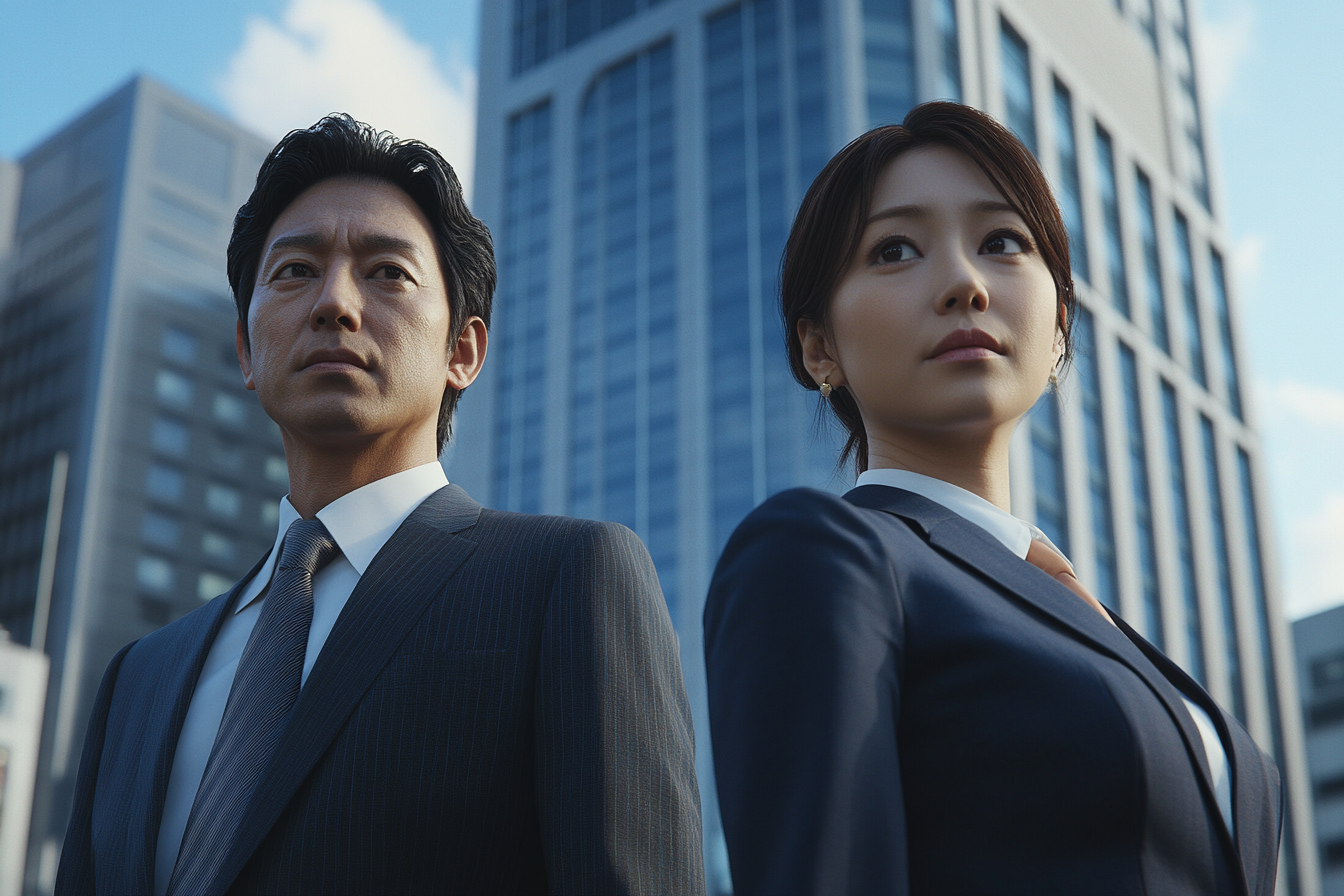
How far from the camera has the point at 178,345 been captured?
60000mm

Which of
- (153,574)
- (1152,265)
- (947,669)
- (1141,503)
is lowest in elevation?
(947,669)

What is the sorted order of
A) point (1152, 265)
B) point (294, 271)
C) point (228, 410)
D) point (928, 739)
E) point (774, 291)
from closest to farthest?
point (928, 739) → point (294, 271) → point (774, 291) → point (1152, 265) → point (228, 410)

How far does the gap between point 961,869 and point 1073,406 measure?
1595 inches

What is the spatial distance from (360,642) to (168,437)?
61.0 metres

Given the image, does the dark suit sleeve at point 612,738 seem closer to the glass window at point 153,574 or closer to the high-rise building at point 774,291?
the high-rise building at point 774,291

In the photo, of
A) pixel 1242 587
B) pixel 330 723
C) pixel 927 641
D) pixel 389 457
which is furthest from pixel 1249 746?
pixel 1242 587

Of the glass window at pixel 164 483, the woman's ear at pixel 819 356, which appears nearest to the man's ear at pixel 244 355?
the woman's ear at pixel 819 356

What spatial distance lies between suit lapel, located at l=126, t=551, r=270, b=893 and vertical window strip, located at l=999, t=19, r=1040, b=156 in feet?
136

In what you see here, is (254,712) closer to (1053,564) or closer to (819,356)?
(819,356)

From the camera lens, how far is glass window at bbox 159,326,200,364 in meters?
59.8

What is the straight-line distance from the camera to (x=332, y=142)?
2.78 metres

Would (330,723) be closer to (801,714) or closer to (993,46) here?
(801,714)

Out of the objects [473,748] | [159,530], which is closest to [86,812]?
[473,748]

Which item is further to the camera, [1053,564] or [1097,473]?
[1097,473]
